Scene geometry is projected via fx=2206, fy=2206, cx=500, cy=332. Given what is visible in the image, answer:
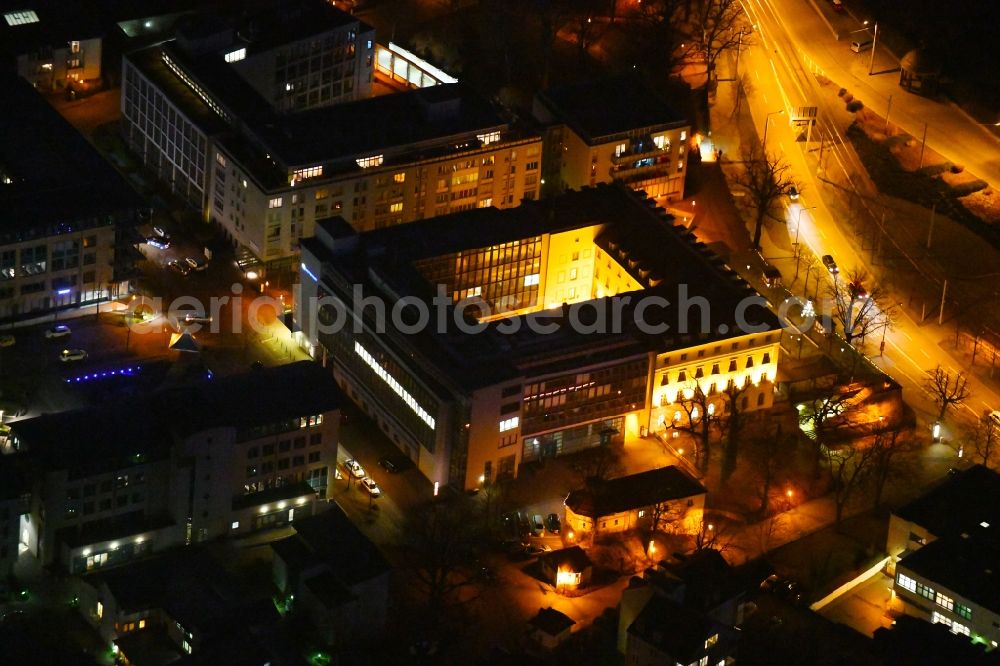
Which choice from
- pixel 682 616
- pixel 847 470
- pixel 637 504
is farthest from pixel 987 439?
pixel 682 616

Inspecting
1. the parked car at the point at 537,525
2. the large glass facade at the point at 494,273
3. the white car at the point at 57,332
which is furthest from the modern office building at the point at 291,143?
the parked car at the point at 537,525

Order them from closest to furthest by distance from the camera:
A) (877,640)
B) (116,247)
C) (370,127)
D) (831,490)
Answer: (877,640) → (831,490) → (116,247) → (370,127)

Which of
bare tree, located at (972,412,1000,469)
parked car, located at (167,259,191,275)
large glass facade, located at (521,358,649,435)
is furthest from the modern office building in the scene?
bare tree, located at (972,412,1000,469)

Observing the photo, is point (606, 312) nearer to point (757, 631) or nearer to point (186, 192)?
point (757, 631)

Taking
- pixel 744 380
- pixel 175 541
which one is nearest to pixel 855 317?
pixel 744 380

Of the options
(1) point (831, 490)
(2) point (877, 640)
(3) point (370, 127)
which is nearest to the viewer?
(2) point (877, 640)

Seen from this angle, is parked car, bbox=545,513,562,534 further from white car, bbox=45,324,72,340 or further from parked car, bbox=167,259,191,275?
parked car, bbox=167,259,191,275
